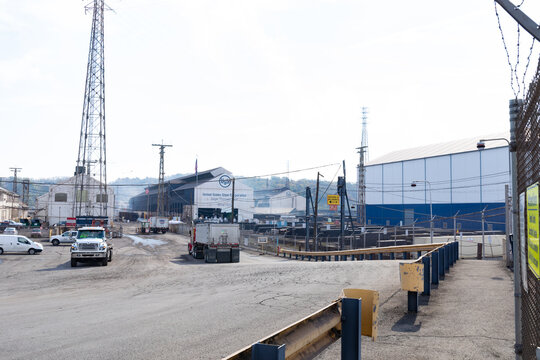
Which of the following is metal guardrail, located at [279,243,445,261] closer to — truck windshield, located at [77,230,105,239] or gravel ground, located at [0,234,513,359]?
gravel ground, located at [0,234,513,359]

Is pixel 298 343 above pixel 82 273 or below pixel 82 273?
above

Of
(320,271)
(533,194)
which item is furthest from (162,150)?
(533,194)

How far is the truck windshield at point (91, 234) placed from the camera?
29016mm

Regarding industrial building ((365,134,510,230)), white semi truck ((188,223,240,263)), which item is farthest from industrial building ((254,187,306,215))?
white semi truck ((188,223,240,263))

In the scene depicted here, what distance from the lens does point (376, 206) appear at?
3428 inches

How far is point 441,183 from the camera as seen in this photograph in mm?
74688

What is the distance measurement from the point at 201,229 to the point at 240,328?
27400 mm

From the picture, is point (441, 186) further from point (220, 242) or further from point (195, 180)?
point (195, 180)

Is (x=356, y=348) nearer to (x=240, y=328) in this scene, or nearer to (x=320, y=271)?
(x=240, y=328)

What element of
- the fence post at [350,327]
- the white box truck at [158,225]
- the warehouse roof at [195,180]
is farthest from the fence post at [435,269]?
the warehouse roof at [195,180]

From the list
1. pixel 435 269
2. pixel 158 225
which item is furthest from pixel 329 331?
pixel 158 225

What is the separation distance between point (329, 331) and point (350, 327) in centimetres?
27

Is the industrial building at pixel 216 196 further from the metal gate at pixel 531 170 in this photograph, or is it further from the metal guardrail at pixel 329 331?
the metal gate at pixel 531 170

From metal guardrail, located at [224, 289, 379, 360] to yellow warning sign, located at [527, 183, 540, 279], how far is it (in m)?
2.14
